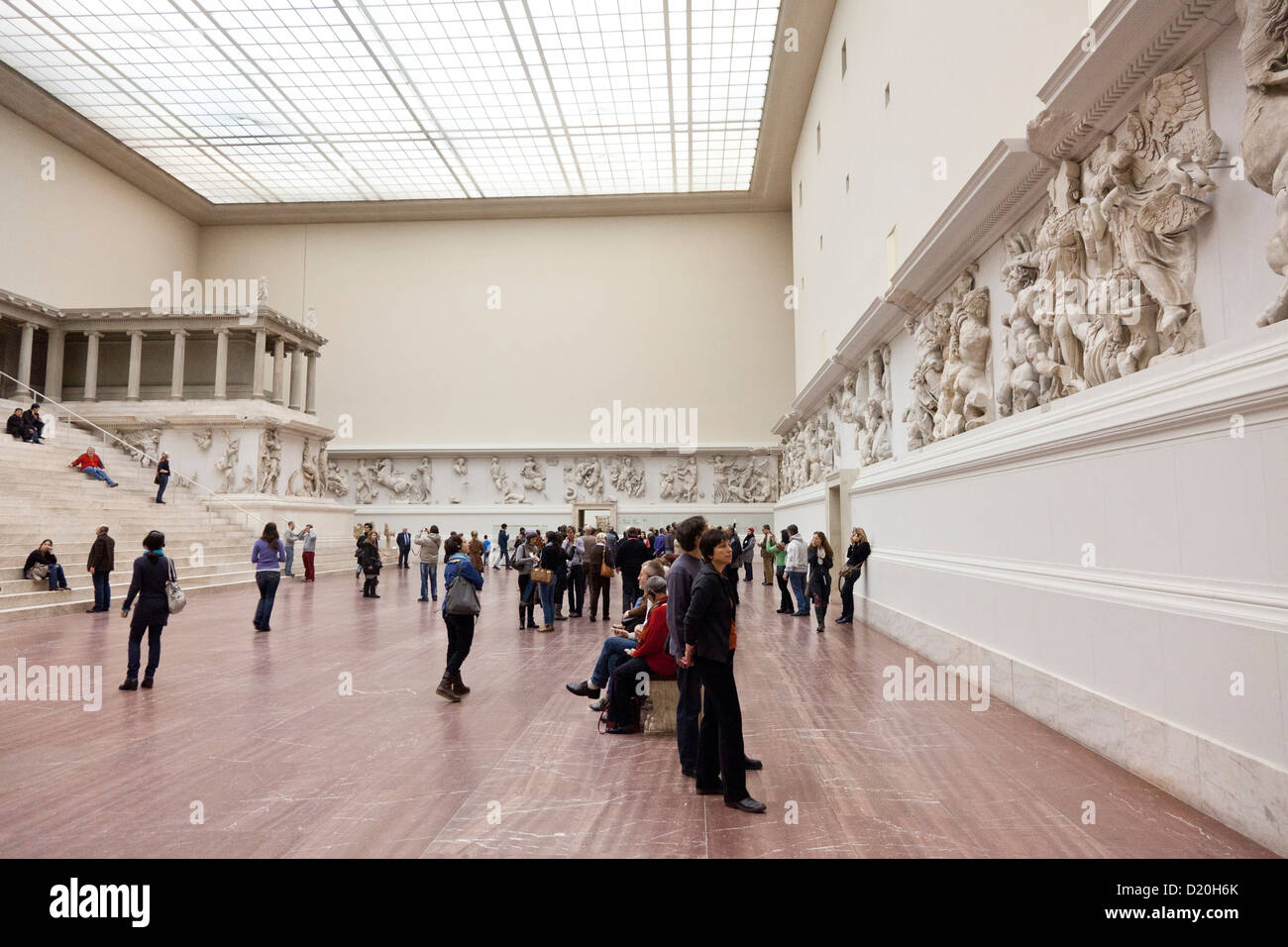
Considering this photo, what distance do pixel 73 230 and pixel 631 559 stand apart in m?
27.9

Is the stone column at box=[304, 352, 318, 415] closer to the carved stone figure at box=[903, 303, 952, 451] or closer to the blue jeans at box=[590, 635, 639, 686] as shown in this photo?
the carved stone figure at box=[903, 303, 952, 451]

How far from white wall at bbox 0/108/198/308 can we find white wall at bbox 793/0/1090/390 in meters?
26.7

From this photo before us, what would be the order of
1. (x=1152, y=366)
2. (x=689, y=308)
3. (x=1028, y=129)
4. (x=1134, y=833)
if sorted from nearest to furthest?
(x=1134, y=833) < (x=1152, y=366) < (x=1028, y=129) < (x=689, y=308)

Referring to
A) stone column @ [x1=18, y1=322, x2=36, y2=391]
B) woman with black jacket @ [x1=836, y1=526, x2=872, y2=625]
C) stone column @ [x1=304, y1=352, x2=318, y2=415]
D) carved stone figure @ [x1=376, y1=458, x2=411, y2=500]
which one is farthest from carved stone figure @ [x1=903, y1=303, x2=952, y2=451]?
stone column @ [x1=18, y1=322, x2=36, y2=391]

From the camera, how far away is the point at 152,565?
678cm

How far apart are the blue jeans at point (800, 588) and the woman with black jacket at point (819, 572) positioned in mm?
914

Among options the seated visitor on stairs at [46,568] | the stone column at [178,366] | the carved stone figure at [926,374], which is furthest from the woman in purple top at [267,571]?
the stone column at [178,366]

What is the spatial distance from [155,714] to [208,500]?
18645 mm

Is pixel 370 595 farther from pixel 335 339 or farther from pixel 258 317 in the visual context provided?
pixel 335 339

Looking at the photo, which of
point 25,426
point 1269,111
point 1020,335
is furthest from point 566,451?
point 1269,111

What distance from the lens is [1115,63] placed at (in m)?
4.50

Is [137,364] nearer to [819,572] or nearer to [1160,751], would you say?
[819,572]

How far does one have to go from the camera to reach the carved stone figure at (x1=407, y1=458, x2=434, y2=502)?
Result: 1164 inches
